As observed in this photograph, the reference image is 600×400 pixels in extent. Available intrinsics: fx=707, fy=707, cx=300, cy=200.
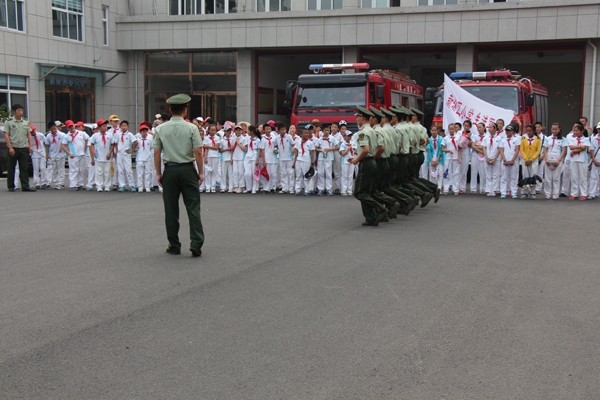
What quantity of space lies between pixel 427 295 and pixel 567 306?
4.12 ft

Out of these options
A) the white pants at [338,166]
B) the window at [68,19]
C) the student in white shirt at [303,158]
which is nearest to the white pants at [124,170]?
the student in white shirt at [303,158]

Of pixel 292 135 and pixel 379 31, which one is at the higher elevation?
pixel 379 31

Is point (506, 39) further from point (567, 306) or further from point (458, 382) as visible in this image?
point (458, 382)

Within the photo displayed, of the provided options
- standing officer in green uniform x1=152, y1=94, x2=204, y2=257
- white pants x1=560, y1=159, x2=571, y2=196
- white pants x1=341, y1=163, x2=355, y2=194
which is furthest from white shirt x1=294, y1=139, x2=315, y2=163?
standing officer in green uniform x1=152, y1=94, x2=204, y2=257

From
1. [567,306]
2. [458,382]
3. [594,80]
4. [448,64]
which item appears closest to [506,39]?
[594,80]

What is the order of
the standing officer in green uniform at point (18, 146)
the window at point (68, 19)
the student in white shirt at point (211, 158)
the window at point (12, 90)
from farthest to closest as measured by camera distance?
the window at point (68, 19) → the window at point (12, 90) → the student in white shirt at point (211, 158) → the standing officer in green uniform at point (18, 146)

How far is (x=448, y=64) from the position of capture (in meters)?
36.7

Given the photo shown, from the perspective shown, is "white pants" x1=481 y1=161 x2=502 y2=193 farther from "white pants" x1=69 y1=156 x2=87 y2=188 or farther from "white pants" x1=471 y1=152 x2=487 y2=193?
"white pants" x1=69 y1=156 x2=87 y2=188

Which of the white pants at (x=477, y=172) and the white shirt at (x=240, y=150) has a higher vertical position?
the white shirt at (x=240, y=150)

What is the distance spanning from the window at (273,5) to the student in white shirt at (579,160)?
1889 cm

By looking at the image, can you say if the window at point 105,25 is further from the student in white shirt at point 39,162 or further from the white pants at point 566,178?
the white pants at point 566,178

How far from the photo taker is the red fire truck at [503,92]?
19.5m

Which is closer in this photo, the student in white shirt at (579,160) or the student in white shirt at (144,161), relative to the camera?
the student in white shirt at (579,160)

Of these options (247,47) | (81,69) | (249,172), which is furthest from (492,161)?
(81,69)
